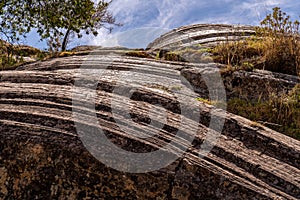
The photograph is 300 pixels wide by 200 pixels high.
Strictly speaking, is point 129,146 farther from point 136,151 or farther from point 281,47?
point 281,47

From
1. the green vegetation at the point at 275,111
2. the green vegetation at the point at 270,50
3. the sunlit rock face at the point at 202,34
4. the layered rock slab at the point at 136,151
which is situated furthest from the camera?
the sunlit rock face at the point at 202,34

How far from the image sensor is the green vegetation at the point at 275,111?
6.68 meters

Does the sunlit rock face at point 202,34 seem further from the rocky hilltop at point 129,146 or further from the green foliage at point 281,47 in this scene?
the rocky hilltop at point 129,146

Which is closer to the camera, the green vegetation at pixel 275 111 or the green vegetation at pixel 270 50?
the green vegetation at pixel 275 111

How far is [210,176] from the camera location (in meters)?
5.03

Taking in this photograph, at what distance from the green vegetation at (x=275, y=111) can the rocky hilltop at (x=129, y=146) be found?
457mm

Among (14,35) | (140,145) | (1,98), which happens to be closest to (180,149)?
(140,145)

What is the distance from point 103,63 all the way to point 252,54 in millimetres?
3714

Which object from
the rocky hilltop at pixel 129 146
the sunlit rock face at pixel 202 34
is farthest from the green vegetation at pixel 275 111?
the sunlit rock face at pixel 202 34

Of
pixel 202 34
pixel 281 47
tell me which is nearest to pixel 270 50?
pixel 281 47

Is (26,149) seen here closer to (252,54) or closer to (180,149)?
(180,149)

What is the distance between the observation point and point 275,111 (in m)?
6.96

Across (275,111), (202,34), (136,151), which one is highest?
(202,34)

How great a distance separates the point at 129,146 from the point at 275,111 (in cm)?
313
